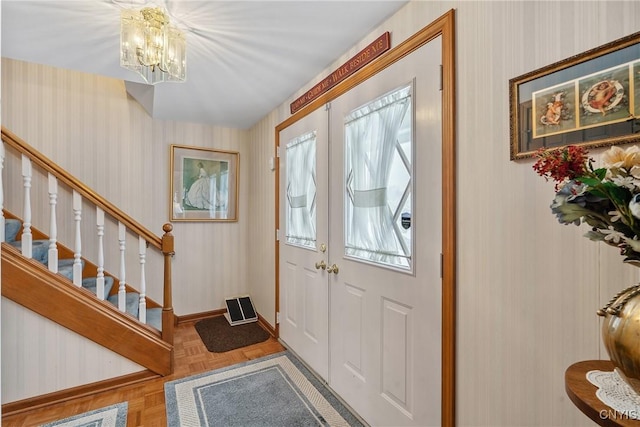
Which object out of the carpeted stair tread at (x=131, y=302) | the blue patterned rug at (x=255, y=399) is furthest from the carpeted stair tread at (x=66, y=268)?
the blue patterned rug at (x=255, y=399)

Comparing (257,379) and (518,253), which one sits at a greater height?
(518,253)

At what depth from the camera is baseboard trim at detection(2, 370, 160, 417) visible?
72.5 inches

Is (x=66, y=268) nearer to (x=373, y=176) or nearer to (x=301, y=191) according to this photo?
(x=301, y=191)

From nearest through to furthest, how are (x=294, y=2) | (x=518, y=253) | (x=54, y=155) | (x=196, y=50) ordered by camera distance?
1. (x=518, y=253)
2. (x=294, y=2)
3. (x=196, y=50)
4. (x=54, y=155)

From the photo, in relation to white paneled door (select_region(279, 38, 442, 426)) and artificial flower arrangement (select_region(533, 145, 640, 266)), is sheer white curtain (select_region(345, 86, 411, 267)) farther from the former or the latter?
artificial flower arrangement (select_region(533, 145, 640, 266))

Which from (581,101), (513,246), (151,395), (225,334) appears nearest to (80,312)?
(151,395)

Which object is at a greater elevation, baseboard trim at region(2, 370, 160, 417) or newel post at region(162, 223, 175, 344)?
newel post at region(162, 223, 175, 344)

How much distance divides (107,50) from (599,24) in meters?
2.50

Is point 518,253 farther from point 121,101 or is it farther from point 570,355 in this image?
point 121,101

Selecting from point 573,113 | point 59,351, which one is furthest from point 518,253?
point 59,351

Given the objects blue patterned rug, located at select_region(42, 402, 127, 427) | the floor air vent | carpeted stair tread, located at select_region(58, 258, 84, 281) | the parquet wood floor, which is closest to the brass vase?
the parquet wood floor

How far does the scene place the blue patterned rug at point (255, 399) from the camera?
1.75 metres

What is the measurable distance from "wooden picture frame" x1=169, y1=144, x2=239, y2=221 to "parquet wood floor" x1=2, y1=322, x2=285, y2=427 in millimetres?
1412

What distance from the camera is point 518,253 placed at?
3.32ft
